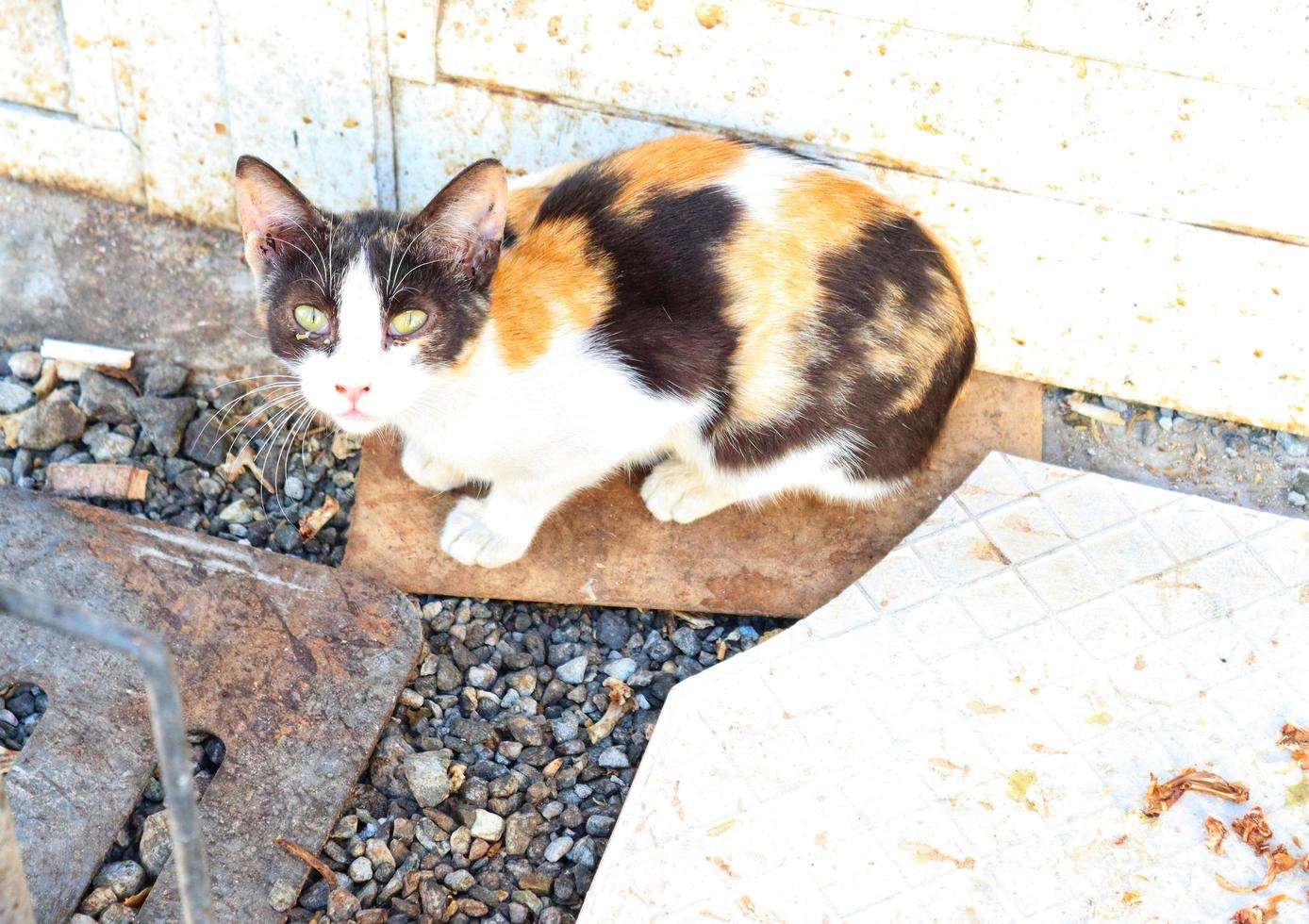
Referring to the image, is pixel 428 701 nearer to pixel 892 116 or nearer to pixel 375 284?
pixel 375 284

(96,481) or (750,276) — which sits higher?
(750,276)

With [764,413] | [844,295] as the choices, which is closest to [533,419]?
[764,413]

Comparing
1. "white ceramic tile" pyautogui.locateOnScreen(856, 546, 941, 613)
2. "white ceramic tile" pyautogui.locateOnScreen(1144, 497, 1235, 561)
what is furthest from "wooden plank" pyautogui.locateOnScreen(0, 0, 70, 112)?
"white ceramic tile" pyautogui.locateOnScreen(1144, 497, 1235, 561)

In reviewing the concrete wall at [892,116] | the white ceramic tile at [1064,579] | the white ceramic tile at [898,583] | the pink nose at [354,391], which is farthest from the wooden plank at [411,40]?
the white ceramic tile at [1064,579]

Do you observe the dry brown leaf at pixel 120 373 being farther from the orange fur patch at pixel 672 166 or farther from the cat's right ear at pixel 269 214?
the orange fur patch at pixel 672 166

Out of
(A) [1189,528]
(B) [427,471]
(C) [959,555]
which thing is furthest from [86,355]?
(A) [1189,528]

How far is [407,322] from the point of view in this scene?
6.53 feet

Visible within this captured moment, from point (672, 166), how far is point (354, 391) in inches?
29.3

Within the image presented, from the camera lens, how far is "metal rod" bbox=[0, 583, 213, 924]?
104 cm

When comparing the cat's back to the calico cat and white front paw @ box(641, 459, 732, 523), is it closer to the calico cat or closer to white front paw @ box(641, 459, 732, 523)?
the calico cat

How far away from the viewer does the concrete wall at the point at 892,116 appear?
2357 mm

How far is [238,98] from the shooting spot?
2.72m

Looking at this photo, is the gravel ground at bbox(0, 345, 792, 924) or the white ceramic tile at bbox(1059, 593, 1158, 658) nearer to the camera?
the gravel ground at bbox(0, 345, 792, 924)

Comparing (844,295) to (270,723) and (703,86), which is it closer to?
(703,86)
